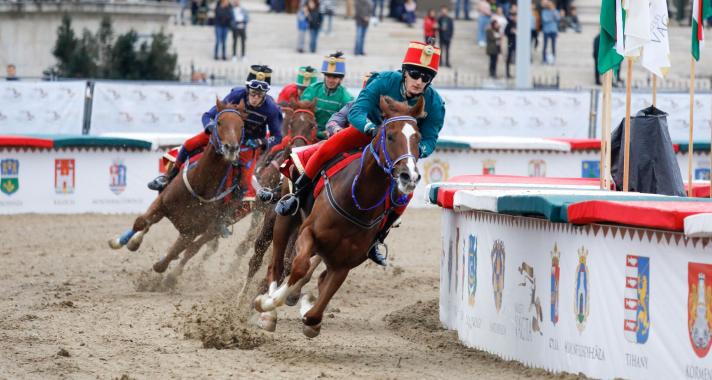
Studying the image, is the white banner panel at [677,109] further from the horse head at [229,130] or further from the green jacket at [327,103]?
the horse head at [229,130]

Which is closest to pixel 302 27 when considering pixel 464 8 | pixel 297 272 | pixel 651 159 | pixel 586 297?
pixel 464 8

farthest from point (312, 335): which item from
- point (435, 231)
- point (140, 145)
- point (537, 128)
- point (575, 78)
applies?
point (575, 78)

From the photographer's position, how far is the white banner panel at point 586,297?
7.70 meters

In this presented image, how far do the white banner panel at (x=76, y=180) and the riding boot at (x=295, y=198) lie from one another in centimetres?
1152

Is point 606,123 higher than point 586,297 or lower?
higher

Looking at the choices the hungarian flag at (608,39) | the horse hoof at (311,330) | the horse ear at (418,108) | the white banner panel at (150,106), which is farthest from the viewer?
the white banner panel at (150,106)

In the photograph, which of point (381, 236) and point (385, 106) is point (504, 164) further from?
point (385, 106)

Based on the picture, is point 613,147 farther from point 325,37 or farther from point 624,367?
point 325,37

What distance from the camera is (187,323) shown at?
37.2 ft

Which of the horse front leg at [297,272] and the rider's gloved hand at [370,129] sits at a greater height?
the rider's gloved hand at [370,129]

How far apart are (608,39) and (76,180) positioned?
12.1 meters

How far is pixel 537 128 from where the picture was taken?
2583cm

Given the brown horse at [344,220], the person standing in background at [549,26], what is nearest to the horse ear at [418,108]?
the brown horse at [344,220]

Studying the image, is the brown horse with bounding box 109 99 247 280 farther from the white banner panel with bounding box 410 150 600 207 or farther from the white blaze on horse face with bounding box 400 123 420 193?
the white banner panel with bounding box 410 150 600 207
